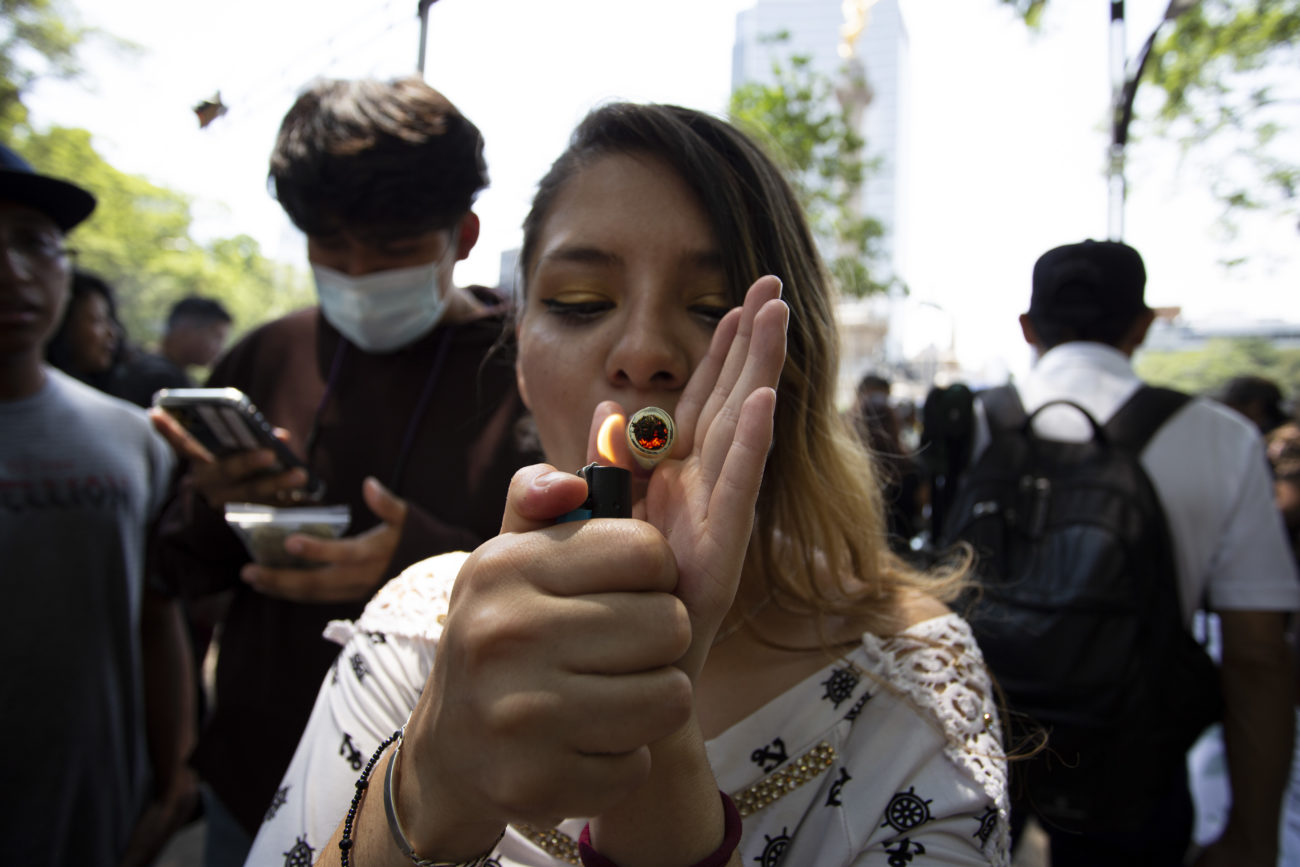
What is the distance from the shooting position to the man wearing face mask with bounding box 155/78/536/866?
2045 millimetres

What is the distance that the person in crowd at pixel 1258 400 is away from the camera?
5.60m

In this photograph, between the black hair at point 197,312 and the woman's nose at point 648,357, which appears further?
the black hair at point 197,312

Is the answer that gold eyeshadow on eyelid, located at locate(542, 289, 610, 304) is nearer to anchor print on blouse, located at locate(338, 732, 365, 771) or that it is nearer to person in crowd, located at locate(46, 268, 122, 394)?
anchor print on blouse, located at locate(338, 732, 365, 771)

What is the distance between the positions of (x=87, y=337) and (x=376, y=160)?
13.9 ft

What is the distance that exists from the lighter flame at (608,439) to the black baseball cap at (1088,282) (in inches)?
78.9

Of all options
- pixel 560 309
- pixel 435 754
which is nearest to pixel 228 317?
pixel 560 309

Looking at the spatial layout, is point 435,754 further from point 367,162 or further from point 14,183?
point 14,183

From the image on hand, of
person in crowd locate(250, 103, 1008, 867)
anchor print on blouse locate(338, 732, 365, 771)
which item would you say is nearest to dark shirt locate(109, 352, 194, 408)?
person in crowd locate(250, 103, 1008, 867)

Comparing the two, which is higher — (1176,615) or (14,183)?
(14,183)

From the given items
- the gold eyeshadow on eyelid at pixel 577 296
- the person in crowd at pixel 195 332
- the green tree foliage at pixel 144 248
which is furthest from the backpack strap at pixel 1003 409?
the green tree foliage at pixel 144 248

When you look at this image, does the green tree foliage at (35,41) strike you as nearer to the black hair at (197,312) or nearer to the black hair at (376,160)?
the black hair at (197,312)

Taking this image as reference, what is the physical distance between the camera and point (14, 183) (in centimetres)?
242

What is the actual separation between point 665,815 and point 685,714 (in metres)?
0.26

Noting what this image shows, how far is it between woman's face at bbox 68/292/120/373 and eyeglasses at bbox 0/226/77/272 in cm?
289
